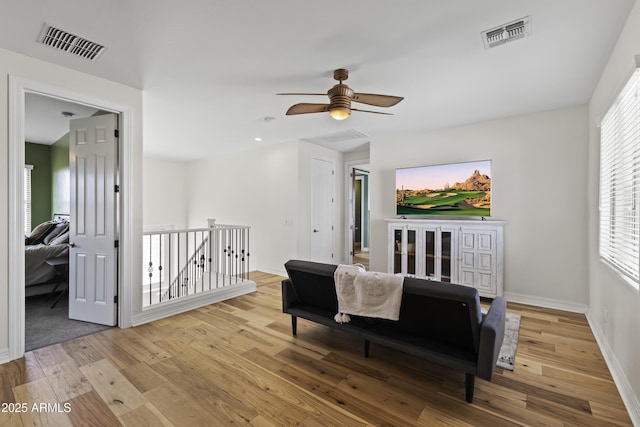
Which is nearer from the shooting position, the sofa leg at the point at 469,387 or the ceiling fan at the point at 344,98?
the sofa leg at the point at 469,387

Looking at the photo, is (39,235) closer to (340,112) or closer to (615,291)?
(340,112)

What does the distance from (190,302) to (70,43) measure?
296cm

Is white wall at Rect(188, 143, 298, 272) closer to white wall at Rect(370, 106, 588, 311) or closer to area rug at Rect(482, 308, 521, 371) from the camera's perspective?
white wall at Rect(370, 106, 588, 311)

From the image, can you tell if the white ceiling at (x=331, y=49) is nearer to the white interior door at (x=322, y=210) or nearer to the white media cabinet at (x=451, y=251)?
the white media cabinet at (x=451, y=251)

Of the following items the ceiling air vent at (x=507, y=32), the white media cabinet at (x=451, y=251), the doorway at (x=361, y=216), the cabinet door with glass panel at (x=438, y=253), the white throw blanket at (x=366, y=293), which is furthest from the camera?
the doorway at (x=361, y=216)

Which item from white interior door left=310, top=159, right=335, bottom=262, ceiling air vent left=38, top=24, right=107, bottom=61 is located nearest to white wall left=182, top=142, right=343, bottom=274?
white interior door left=310, top=159, right=335, bottom=262

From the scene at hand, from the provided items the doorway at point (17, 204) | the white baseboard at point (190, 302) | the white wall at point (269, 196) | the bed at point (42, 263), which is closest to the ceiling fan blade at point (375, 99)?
the doorway at point (17, 204)

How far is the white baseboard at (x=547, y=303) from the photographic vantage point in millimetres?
3600

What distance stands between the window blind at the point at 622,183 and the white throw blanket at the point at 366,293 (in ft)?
4.89

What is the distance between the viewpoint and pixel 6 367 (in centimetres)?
233

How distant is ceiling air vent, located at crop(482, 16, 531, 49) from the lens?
6.66 feet

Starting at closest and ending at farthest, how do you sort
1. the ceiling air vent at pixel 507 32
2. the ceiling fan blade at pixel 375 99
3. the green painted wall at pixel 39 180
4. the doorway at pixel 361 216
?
the ceiling air vent at pixel 507 32, the ceiling fan blade at pixel 375 99, the green painted wall at pixel 39 180, the doorway at pixel 361 216

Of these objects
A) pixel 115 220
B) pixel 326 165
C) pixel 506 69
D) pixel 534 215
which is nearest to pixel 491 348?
pixel 506 69

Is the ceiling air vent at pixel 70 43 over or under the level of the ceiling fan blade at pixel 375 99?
over
